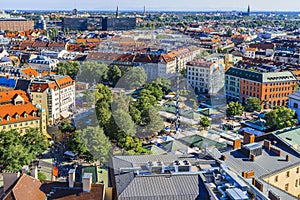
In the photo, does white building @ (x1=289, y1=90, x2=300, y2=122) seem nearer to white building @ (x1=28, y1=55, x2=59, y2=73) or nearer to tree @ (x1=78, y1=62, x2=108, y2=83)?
tree @ (x1=78, y1=62, x2=108, y2=83)

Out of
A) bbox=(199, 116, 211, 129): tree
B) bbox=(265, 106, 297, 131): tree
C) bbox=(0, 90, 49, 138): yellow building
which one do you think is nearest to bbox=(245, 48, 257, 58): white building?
bbox=(265, 106, 297, 131): tree

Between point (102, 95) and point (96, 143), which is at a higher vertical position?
point (102, 95)

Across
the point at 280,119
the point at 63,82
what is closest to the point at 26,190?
the point at 280,119

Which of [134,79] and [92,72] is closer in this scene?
[134,79]

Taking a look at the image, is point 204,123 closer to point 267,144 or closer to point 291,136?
point 291,136

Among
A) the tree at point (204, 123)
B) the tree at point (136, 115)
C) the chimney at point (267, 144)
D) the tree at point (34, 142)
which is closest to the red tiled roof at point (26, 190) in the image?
the chimney at point (267, 144)

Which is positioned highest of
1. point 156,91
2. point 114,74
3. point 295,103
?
point 295,103

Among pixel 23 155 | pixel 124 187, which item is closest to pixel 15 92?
pixel 23 155
